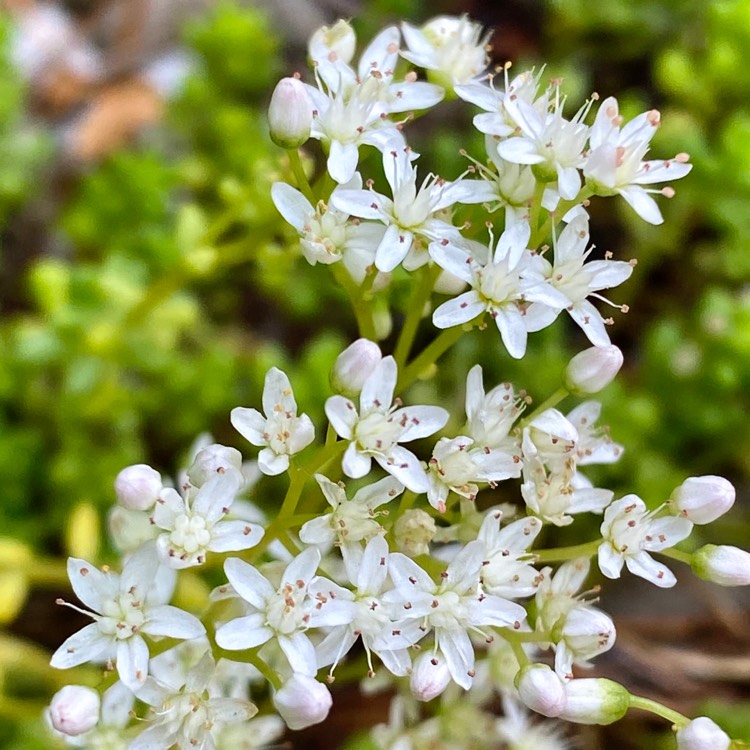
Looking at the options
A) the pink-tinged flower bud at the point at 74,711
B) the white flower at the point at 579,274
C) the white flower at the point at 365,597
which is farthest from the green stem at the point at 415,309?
the pink-tinged flower bud at the point at 74,711

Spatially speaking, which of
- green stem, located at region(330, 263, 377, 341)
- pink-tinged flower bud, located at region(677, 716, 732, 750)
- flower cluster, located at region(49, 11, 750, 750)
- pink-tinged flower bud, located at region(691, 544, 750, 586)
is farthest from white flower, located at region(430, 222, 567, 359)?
pink-tinged flower bud, located at region(677, 716, 732, 750)

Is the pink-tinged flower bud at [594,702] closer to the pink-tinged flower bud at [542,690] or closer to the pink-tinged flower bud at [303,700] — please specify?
the pink-tinged flower bud at [542,690]

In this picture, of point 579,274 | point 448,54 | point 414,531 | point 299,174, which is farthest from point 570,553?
point 448,54

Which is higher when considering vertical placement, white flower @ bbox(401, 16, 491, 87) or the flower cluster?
white flower @ bbox(401, 16, 491, 87)

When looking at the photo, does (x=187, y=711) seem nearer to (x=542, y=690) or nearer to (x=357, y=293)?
(x=542, y=690)

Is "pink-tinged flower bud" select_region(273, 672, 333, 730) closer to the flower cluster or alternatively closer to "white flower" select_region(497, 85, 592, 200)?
the flower cluster

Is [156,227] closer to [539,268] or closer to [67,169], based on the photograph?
[67,169]

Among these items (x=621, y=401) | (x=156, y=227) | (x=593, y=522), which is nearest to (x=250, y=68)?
(x=156, y=227)
